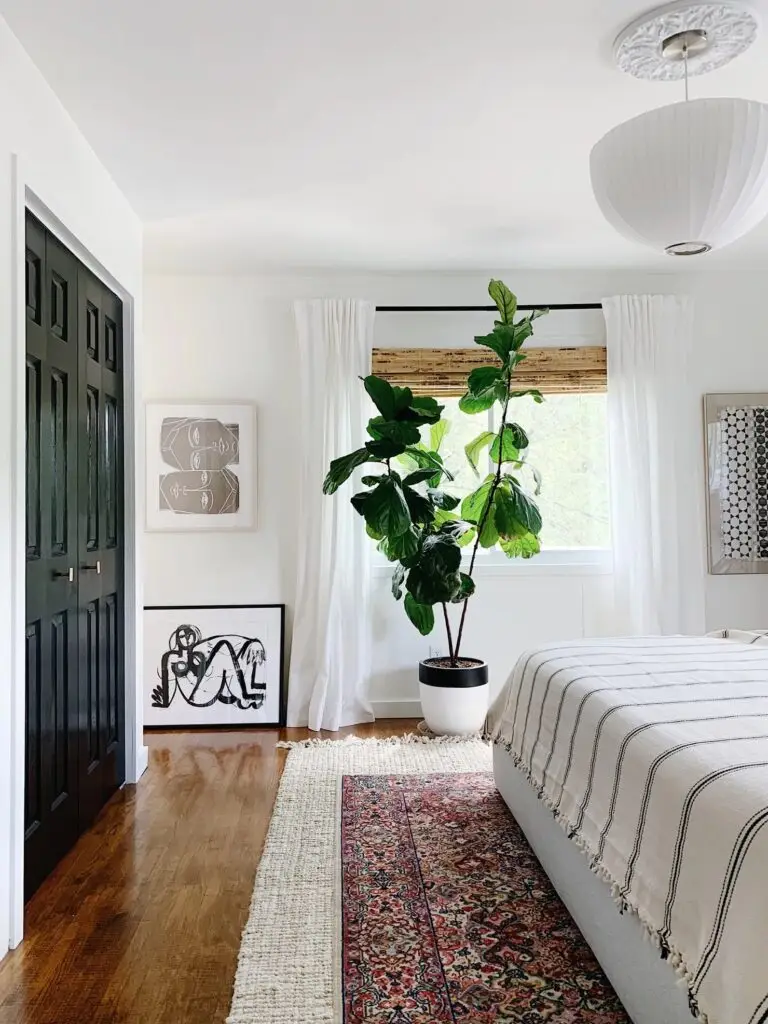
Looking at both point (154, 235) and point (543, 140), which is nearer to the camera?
point (543, 140)

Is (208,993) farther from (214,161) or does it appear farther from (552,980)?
(214,161)

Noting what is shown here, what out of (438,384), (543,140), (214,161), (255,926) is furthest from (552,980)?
(438,384)

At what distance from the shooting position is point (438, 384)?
4.75 meters

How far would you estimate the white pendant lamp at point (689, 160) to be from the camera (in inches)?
74.6

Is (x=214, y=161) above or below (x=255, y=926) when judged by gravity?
above

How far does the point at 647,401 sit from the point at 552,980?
11.2 ft

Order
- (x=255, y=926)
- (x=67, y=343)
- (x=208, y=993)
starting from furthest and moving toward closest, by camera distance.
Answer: (x=67, y=343), (x=255, y=926), (x=208, y=993)

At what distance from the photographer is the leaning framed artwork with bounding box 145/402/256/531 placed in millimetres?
4625

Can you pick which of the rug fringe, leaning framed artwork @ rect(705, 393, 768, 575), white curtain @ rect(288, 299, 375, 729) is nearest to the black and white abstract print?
white curtain @ rect(288, 299, 375, 729)

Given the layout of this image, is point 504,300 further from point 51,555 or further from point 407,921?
point 407,921

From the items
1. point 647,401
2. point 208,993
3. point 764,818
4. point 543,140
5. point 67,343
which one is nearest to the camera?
point 764,818

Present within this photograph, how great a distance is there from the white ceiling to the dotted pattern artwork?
1.09m

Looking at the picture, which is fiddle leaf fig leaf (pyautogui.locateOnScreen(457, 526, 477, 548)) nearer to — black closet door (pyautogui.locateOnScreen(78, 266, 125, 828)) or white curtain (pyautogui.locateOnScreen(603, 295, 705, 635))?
white curtain (pyautogui.locateOnScreen(603, 295, 705, 635))

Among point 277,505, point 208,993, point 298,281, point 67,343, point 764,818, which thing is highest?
point 298,281
